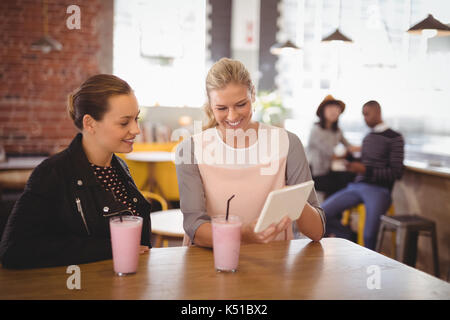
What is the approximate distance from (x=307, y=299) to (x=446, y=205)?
2.94 meters

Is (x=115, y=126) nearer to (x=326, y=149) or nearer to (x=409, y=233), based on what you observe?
(x=409, y=233)

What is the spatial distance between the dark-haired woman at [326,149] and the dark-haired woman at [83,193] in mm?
2936

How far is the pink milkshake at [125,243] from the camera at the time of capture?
112 cm

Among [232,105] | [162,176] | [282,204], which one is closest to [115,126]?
[232,105]

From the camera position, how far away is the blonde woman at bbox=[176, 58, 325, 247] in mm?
1641

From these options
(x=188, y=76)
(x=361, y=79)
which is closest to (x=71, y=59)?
(x=188, y=76)

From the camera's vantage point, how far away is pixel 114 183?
162 centimetres

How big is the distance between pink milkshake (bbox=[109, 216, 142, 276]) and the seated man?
9.04 feet

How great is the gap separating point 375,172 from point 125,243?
2885 mm

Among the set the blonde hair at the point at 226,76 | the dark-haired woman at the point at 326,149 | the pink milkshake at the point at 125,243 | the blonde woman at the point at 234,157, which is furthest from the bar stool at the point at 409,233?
the pink milkshake at the point at 125,243

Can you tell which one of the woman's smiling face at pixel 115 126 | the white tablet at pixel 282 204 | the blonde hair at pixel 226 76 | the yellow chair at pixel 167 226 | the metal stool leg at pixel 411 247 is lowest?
the metal stool leg at pixel 411 247

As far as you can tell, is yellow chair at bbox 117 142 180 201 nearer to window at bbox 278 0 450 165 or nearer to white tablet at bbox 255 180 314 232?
window at bbox 278 0 450 165

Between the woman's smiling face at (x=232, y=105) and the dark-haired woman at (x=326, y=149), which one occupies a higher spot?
the woman's smiling face at (x=232, y=105)

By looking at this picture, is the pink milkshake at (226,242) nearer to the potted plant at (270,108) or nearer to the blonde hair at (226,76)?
the blonde hair at (226,76)
